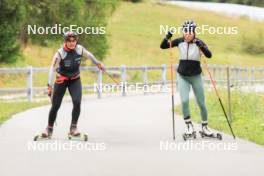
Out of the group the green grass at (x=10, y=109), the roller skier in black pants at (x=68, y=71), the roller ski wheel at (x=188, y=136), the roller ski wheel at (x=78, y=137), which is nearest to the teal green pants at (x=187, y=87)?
the roller ski wheel at (x=188, y=136)

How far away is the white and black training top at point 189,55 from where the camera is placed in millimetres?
11930

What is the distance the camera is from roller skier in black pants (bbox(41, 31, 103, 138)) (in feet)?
38.0

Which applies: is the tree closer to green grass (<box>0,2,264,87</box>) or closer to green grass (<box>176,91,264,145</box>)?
green grass (<box>0,2,264,87</box>)

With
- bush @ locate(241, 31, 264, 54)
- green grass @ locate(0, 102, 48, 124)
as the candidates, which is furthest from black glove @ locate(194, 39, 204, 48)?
bush @ locate(241, 31, 264, 54)

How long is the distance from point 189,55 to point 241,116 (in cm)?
451

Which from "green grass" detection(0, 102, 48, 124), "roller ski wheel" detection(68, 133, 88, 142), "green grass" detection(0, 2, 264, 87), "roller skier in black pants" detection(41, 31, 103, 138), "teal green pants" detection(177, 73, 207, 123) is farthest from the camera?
"green grass" detection(0, 2, 264, 87)

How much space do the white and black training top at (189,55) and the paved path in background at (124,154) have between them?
1142 millimetres

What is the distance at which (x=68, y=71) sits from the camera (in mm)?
11844

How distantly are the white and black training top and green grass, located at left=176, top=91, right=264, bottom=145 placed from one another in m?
1.51

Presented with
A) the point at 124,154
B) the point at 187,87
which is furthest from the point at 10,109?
the point at 124,154

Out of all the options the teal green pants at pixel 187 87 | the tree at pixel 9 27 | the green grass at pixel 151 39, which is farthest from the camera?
the green grass at pixel 151 39

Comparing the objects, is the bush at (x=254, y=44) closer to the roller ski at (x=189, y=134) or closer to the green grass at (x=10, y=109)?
the green grass at (x=10, y=109)

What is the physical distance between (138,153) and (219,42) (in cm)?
6415

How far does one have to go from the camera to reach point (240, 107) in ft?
57.5
